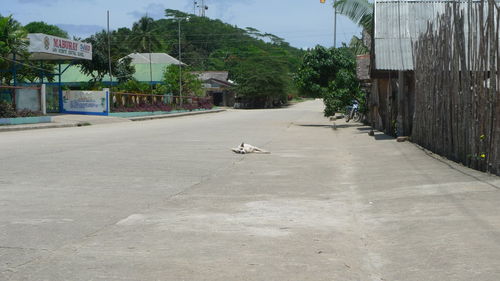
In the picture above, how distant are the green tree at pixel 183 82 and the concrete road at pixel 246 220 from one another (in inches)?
2085

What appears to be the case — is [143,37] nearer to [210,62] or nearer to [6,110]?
[210,62]

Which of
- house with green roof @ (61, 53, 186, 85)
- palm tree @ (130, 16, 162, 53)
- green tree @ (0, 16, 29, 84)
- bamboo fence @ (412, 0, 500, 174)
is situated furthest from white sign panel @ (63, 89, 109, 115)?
palm tree @ (130, 16, 162, 53)

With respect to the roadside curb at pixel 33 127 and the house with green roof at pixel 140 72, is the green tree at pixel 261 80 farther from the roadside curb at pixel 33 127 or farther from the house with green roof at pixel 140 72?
the roadside curb at pixel 33 127

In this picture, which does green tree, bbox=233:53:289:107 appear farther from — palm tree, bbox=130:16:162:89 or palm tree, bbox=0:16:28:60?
palm tree, bbox=0:16:28:60

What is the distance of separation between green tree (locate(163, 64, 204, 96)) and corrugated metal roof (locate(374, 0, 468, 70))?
1804 inches

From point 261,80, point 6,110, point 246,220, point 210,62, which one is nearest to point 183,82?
point 261,80

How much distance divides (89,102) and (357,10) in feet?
69.0

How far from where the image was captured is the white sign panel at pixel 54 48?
116 ft

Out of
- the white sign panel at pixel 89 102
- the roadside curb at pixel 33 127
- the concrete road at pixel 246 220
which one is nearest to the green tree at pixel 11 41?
the roadside curb at pixel 33 127

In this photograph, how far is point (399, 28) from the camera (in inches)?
808

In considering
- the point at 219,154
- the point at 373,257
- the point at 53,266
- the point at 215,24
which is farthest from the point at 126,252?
the point at 215,24

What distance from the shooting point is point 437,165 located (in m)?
11.5

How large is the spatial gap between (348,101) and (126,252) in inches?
1118

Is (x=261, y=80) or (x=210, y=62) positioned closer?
(x=261, y=80)
